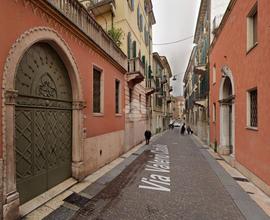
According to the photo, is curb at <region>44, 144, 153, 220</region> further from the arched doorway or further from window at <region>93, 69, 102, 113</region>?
the arched doorway

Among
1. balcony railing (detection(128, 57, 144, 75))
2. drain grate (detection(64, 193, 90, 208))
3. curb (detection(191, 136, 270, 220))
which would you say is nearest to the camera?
curb (detection(191, 136, 270, 220))

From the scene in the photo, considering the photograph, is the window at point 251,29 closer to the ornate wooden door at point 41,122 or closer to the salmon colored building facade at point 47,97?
the salmon colored building facade at point 47,97

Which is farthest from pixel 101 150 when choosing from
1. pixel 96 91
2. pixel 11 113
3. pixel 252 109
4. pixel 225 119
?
pixel 225 119

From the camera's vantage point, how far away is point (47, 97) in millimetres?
5266

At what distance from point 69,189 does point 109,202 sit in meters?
1.40

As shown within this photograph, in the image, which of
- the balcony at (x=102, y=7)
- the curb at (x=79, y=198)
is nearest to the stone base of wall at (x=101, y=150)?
the curb at (x=79, y=198)

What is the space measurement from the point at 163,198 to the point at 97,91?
16.1 ft

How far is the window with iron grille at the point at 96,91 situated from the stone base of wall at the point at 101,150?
118cm

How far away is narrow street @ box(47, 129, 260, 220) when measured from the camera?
4.34 meters

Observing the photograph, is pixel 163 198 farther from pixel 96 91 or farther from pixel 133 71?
pixel 133 71

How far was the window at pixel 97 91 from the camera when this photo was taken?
26.2 ft

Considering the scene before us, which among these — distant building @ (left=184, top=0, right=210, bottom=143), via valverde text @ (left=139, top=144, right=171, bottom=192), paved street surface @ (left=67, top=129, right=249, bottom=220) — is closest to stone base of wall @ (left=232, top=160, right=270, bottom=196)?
paved street surface @ (left=67, top=129, right=249, bottom=220)

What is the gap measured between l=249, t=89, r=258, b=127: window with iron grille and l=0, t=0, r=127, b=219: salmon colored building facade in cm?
561

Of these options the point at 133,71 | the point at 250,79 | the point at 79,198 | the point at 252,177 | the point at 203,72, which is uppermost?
the point at 203,72
